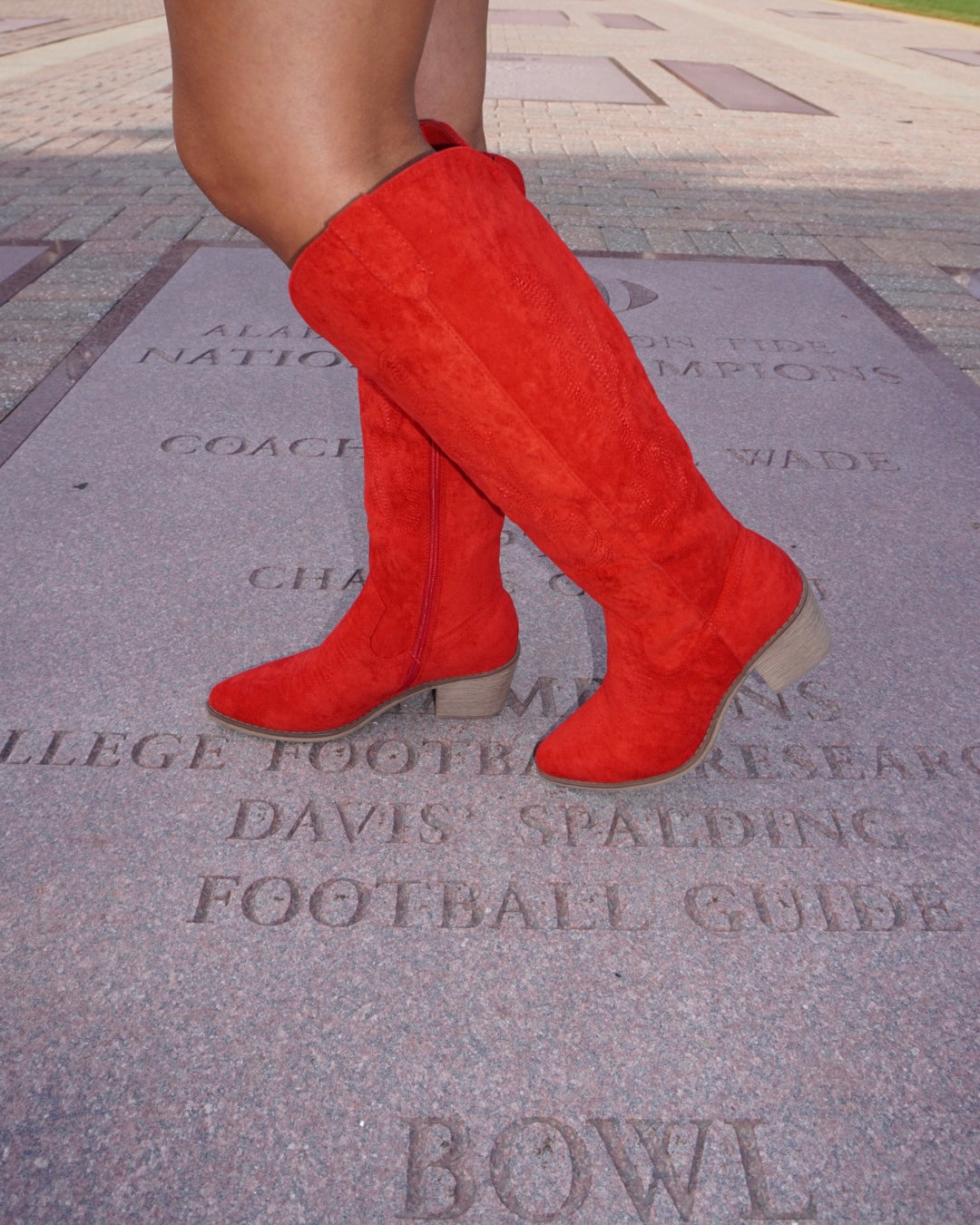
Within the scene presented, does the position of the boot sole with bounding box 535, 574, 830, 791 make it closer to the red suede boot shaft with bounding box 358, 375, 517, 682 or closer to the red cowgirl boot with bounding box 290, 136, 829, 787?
the red cowgirl boot with bounding box 290, 136, 829, 787

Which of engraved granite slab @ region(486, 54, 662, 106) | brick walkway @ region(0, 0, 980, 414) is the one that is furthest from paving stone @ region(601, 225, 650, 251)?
engraved granite slab @ region(486, 54, 662, 106)

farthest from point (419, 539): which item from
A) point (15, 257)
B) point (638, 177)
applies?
point (638, 177)

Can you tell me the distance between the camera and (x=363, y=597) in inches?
65.2

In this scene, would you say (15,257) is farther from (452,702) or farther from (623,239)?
(452,702)

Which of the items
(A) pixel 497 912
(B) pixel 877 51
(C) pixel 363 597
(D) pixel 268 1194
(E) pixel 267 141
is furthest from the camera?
(B) pixel 877 51

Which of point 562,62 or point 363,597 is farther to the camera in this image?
point 562,62

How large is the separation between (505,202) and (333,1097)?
0.97m

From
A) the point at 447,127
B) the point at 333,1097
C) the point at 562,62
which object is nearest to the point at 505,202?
the point at 447,127

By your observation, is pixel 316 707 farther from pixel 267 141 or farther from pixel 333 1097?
pixel 267 141

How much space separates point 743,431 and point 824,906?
66.2 inches

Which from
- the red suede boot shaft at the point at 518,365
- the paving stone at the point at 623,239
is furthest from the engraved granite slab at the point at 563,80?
the red suede boot shaft at the point at 518,365

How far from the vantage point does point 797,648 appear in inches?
60.6

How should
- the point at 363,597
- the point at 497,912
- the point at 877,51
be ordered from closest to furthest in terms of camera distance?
the point at 497,912 < the point at 363,597 < the point at 877,51

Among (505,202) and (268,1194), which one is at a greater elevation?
(505,202)
